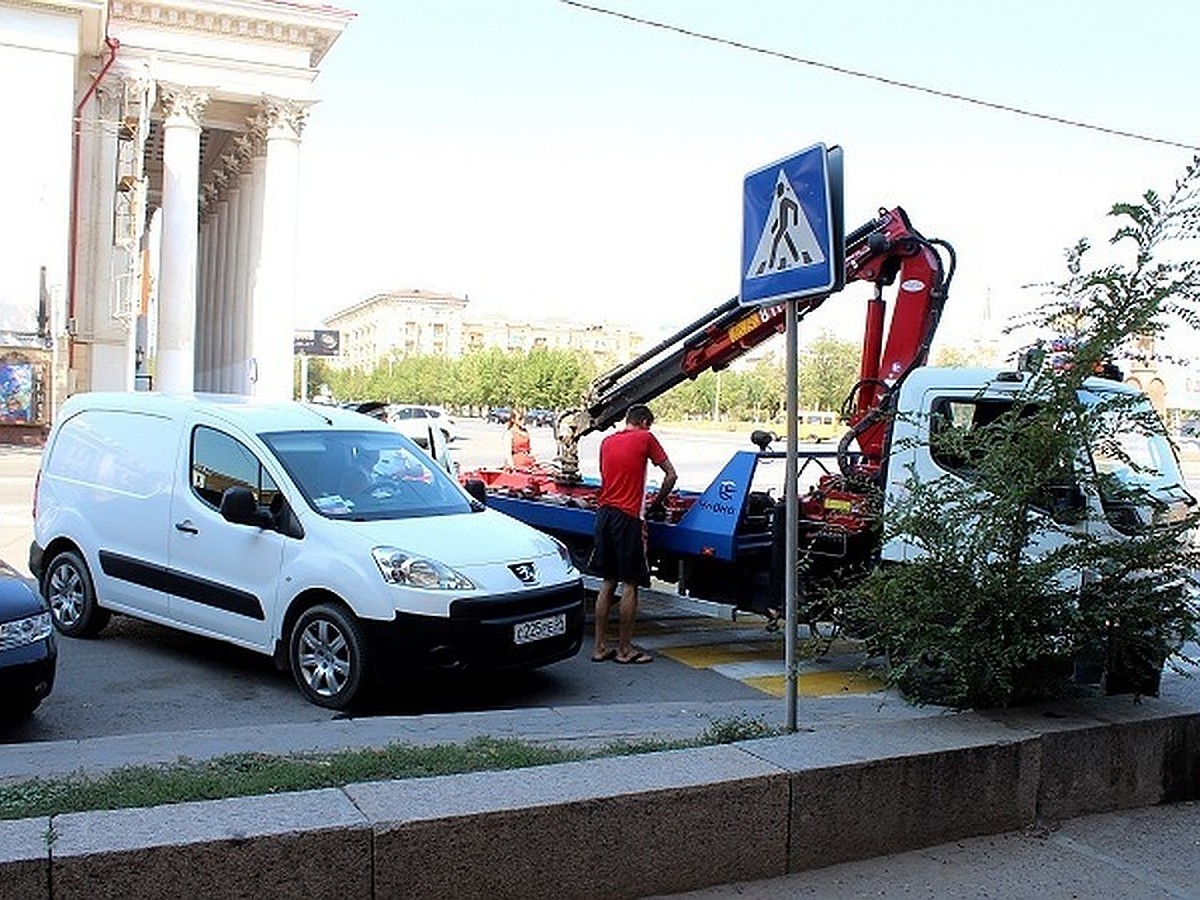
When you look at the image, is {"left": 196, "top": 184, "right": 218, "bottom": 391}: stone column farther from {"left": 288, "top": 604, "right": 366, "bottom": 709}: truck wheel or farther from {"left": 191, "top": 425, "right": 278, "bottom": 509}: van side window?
{"left": 288, "top": 604, "right": 366, "bottom": 709}: truck wheel

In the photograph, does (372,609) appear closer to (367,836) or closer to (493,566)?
(493,566)

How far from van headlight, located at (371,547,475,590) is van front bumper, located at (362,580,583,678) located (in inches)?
5.2

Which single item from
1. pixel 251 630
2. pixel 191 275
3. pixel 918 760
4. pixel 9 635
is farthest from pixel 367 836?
pixel 191 275

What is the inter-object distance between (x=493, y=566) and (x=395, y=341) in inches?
Result: 6368

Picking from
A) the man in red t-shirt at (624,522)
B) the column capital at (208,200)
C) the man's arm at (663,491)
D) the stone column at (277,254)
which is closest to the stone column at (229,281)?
the column capital at (208,200)

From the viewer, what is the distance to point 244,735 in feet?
19.7

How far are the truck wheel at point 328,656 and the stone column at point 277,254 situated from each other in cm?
3771

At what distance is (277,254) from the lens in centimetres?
4459

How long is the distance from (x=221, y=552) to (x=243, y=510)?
0.56 meters

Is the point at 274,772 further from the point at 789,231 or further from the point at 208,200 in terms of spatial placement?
the point at 208,200

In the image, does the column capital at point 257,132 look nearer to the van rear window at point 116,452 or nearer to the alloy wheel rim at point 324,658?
the van rear window at point 116,452

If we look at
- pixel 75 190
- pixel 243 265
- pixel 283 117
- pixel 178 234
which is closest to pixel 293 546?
pixel 75 190

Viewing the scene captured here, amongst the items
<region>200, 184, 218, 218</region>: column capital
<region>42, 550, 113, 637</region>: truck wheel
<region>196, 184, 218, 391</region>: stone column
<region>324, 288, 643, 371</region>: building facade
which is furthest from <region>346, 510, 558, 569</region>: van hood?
<region>324, 288, 643, 371</region>: building facade

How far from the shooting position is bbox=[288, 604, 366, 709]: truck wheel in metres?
7.02
